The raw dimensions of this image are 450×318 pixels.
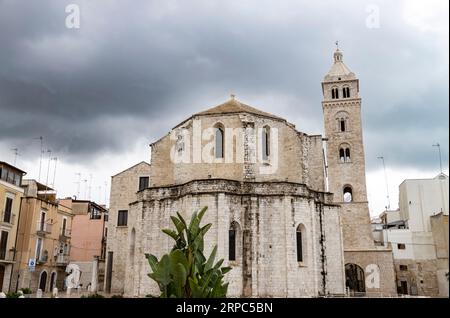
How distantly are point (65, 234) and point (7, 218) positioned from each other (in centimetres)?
773

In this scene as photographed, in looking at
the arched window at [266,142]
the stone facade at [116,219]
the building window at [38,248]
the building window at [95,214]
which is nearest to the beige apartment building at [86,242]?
the building window at [95,214]

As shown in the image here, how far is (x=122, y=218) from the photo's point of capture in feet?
93.2

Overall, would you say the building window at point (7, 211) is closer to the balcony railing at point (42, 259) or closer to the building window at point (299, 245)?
the balcony railing at point (42, 259)

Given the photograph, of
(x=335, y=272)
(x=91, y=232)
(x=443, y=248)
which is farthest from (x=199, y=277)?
(x=91, y=232)

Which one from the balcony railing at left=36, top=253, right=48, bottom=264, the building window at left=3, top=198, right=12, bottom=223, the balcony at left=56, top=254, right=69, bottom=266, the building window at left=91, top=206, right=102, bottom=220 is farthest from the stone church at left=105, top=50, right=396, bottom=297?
the building window at left=91, top=206, right=102, bottom=220

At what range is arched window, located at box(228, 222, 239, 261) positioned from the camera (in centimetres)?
2103

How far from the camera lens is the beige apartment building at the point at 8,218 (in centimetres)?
2427

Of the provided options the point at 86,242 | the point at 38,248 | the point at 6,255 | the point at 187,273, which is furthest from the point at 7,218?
the point at 187,273

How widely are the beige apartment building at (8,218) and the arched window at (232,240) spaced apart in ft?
45.6

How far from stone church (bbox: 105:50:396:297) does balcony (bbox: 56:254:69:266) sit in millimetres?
5564

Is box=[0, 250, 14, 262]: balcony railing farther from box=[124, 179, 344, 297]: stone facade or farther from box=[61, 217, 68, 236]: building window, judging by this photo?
box=[124, 179, 344, 297]: stone facade

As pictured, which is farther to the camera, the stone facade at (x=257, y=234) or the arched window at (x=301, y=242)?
the arched window at (x=301, y=242)
